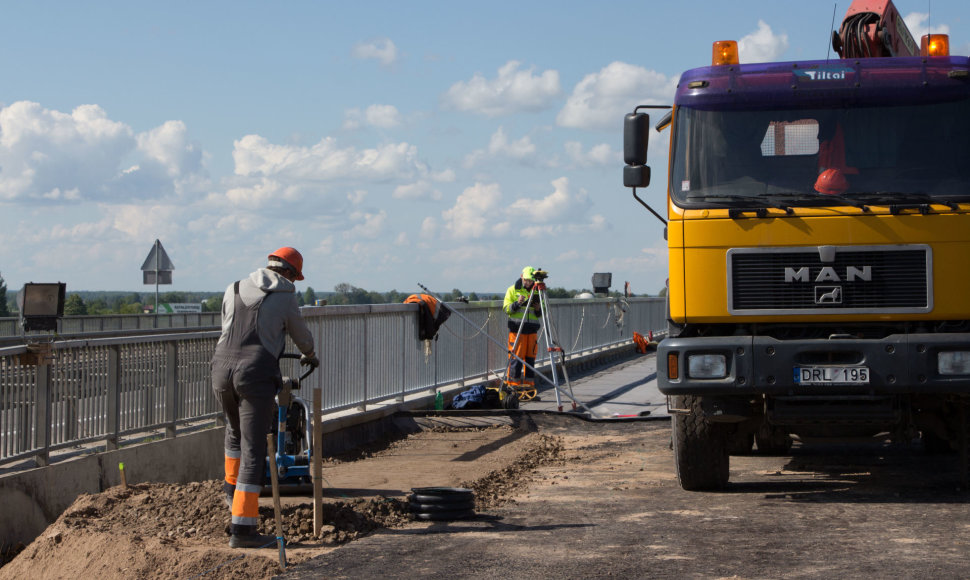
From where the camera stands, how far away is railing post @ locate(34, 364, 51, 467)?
8.29 m

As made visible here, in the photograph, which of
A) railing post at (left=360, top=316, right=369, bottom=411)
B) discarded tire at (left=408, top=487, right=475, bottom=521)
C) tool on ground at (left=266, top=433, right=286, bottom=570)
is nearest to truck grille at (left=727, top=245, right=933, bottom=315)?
discarded tire at (left=408, top=487, right=475, bottom=521)

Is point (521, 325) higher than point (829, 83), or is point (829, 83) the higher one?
point (829, 83)

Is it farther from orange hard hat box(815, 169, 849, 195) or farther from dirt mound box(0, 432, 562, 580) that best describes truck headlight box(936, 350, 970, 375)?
dirt mound box(0, 432, 562, 580)

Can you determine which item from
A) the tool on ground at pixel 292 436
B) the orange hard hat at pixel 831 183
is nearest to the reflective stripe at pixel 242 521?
the tool on ground at pixel 292 436

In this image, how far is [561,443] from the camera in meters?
13.3

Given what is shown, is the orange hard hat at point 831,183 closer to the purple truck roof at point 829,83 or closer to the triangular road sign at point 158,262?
the purple truck roof at point 829,83

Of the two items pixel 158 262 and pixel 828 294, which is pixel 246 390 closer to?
pixel 828 294

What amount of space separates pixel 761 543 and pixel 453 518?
216cm

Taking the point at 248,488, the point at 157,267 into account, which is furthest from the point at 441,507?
the point at 157,267

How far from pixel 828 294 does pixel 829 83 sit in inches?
63.2

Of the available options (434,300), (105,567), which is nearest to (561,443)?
(434,300)

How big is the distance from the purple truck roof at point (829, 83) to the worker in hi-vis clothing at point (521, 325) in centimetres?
838

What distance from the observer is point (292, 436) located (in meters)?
9.11

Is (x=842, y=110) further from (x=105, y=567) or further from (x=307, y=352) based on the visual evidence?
(x=105, y=567)
